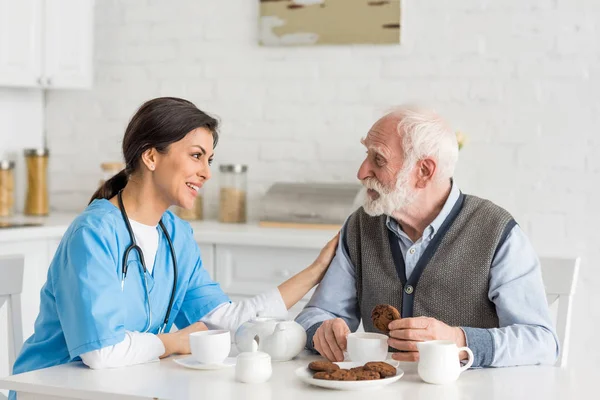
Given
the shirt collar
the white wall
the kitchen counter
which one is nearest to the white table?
the shirt collar

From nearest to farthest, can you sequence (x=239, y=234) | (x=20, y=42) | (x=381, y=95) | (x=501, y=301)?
(x=501, y=301) < (x=239, y=234) < (x=381, y=95) < (x=20, y=42)

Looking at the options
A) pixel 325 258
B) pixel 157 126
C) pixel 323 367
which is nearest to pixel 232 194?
pixel 325 258

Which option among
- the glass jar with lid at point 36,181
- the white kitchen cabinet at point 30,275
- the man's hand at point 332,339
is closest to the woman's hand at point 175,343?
the man's hand at point 332,339

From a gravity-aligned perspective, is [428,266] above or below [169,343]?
above

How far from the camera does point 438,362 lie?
1751mm

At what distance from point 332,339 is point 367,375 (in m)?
0.33

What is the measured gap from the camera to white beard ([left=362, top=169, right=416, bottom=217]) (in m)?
2.32

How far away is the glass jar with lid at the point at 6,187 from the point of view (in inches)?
164

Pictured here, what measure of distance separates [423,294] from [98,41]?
2.65 meters

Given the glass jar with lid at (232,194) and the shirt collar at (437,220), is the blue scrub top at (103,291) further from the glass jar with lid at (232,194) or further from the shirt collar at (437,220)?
the glass jar with lid at (232,194)

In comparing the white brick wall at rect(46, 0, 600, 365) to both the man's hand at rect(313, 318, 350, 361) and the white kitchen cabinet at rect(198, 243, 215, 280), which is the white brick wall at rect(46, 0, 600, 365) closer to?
the white kitchen cabinet at rect(198, 243, 215, 280)

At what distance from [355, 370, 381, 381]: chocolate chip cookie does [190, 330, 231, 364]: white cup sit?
30cm

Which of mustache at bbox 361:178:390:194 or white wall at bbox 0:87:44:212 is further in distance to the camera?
white wall at bbox 0:87:44:212

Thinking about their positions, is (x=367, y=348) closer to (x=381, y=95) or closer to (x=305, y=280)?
(x=305, y=280)
